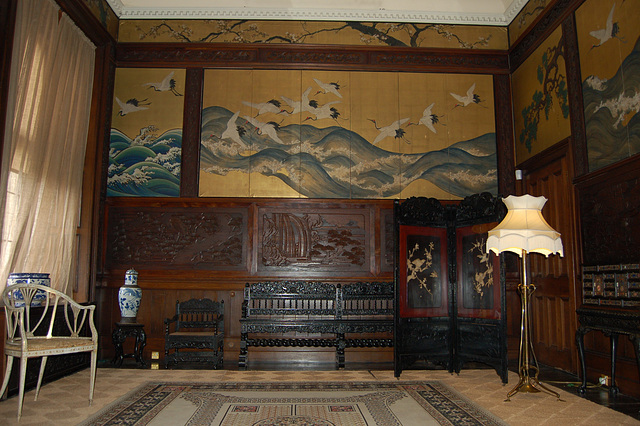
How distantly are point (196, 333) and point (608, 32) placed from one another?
6133mm

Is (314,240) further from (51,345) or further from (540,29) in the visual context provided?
(540,29)

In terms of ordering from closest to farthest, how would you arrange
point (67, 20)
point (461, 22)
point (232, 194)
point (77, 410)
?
point (77, 410) → point (67, 20) → point (232, 194) → point (461, 22)

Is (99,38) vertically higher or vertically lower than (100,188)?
higher

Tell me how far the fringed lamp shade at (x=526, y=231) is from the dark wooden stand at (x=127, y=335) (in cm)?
454

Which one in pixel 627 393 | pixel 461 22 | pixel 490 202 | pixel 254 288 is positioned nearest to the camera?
pixel 627 393

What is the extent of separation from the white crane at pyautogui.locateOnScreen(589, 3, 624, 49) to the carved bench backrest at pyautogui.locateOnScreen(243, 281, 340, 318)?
175 inches

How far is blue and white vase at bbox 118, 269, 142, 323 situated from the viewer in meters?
6.20

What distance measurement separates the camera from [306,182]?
7152 millimetres

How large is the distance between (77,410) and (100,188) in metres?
3.69

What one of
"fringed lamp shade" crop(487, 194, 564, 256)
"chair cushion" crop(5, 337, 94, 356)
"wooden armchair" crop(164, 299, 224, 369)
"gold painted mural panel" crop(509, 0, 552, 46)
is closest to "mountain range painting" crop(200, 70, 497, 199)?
"gold painted mural panel" crop(509, 0, 552, 46)

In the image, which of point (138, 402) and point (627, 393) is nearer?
point (138, 402)

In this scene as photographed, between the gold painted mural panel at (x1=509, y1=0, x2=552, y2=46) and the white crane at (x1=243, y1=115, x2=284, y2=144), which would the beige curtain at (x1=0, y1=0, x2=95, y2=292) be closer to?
the white crane at (x1=243, y1=115, x2=284, y2=144)

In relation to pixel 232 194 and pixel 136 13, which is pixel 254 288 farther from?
pixel 136 13

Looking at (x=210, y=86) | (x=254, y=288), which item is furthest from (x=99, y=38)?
(x=254, y=288)
